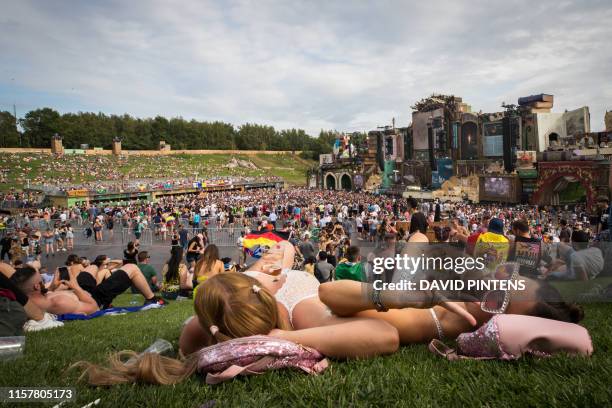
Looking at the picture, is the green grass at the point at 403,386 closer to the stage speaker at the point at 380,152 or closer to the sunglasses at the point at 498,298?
the sunglasses at the point at 498,298

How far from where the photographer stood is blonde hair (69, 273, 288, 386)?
2.14 m

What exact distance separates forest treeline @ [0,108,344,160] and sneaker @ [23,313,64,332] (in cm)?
9759

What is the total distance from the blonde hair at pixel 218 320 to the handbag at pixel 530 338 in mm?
1221

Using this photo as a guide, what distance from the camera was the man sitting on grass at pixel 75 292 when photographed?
5262mm

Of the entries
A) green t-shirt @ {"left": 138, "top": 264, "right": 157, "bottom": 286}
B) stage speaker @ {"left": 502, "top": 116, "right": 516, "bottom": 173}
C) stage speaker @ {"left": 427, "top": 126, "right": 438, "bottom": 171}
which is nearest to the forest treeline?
stage speaker @ {"left": 427, "top": 126, "right": 438, "bottom": 171}

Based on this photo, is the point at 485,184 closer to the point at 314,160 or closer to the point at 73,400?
the point at 73,400

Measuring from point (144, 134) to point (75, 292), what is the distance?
105 meters

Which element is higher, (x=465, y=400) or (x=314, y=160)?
(x=314, y=160)

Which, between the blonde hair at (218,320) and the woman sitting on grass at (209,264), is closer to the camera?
the blonde hair at (218,320)

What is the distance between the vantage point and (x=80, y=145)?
89.0 m

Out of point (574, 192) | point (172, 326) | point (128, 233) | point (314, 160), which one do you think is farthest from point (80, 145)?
point (172, 326)

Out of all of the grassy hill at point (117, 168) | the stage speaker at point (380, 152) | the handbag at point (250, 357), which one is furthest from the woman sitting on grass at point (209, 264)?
the grassy hill at point (117, 168)

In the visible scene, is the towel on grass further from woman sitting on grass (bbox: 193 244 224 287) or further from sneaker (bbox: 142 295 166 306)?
woman sitting on grass (bbox: 193 244 224 287)

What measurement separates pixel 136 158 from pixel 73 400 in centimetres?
8996
